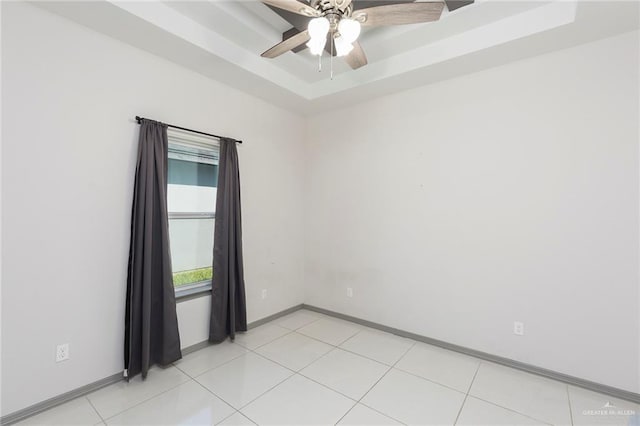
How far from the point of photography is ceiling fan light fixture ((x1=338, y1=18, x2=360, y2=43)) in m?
1.63

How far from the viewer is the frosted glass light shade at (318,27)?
1.61 metres

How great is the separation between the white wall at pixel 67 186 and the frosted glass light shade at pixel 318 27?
1.61m

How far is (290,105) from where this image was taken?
365 cm

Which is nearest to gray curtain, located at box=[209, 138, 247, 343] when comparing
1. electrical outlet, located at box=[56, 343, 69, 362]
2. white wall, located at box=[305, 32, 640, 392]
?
electrical outlet, located at box=[56, 343, 69, 362]

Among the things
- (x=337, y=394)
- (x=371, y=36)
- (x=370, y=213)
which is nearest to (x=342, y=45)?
(x=371, y=36)

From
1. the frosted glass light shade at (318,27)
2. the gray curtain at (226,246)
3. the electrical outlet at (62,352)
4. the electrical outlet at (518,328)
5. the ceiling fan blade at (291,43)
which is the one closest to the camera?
the frosted glass light shade at (318,27)

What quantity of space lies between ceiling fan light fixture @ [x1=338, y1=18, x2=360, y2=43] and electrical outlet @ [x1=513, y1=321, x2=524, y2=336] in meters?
2.63

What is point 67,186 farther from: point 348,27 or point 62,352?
point 348,27

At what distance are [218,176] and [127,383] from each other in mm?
1892

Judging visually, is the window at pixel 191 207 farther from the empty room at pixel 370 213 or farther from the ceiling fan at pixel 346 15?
the ceiling fan at pixel 346 15

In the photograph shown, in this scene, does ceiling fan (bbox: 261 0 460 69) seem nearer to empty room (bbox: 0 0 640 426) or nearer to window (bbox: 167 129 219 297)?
empty room (bbox: 0 0 640 426)

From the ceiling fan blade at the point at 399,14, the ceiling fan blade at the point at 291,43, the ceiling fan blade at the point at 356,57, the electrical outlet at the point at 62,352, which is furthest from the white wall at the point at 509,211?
the electrical outlet at the point at 62,352

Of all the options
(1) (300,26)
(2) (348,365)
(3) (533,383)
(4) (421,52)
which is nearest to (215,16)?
(1) (300,26)

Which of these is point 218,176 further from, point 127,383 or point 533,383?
point 533,383
